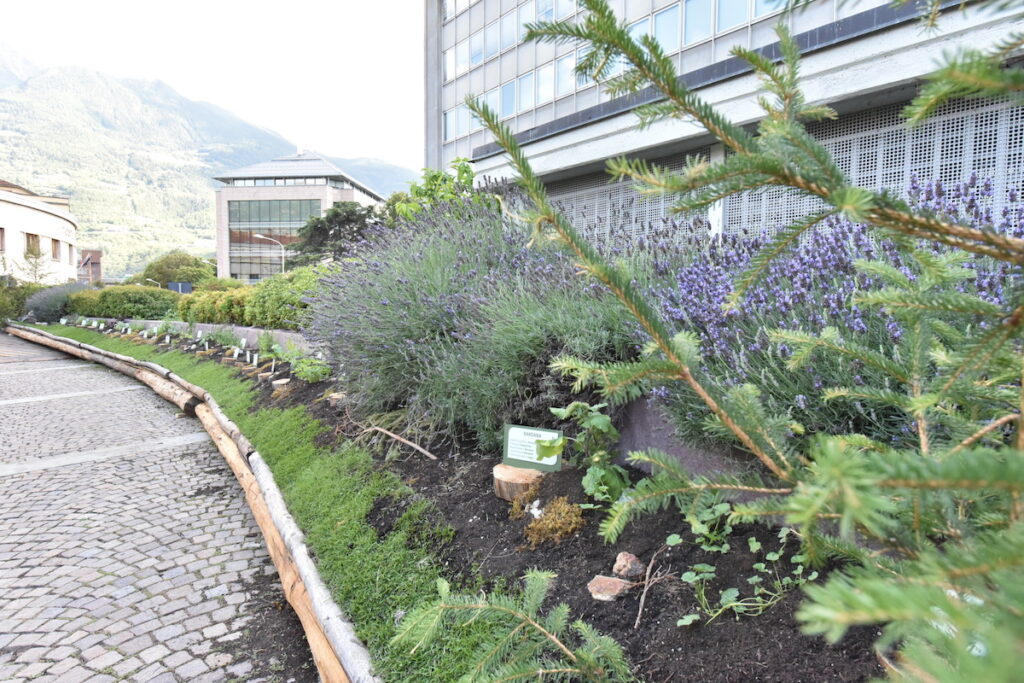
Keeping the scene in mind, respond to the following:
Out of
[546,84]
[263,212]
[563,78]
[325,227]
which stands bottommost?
[325,227]

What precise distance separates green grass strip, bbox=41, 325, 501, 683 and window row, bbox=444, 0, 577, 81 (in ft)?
54.9

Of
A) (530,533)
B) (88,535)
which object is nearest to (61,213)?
(88,535)

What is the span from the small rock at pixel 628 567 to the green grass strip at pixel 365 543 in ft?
1.74

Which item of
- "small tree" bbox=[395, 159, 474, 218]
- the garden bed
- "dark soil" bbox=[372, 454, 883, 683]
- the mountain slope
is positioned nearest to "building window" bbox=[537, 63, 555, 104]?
"small tree" bbox=[395, 159, 474, 218]

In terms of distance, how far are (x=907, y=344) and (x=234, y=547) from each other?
399cm

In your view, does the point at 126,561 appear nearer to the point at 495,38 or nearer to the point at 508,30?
the point at 508,30

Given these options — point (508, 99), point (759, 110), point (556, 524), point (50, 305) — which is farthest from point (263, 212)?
point (556, 524)

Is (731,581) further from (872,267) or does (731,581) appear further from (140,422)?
(140,422)

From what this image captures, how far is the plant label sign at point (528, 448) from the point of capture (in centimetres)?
298

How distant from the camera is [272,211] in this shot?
65188mm

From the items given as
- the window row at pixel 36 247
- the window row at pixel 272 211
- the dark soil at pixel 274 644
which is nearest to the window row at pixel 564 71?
the dark soil at pixel 274 644

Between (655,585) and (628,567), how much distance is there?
4.9 inches

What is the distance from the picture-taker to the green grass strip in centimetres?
220

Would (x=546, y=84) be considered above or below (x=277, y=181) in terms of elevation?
below
